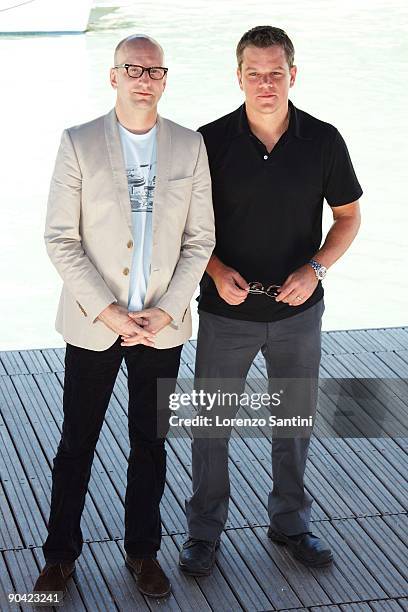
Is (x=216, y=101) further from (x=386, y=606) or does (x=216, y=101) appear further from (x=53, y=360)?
(x=386, y=606)

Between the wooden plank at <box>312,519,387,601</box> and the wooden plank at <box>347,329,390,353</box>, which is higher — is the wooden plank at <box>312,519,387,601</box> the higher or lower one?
the lower one

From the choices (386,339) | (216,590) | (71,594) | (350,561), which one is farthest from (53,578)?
(386,339)

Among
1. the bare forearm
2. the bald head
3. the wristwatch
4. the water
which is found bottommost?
the water

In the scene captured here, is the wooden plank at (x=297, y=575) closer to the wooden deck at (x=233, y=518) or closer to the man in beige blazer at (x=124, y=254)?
the wooden deck at (x=233, y=518)

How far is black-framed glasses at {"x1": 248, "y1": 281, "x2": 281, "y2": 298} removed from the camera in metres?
3.36

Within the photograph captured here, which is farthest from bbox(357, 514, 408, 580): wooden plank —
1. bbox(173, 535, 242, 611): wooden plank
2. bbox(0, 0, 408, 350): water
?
bbox(0, 0, 408, 350): water

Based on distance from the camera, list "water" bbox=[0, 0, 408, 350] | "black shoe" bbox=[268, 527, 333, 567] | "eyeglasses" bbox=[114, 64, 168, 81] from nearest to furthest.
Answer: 1. "eyeglasses" bbox=[114, 64, 168, 81]
2. "black shoe" bbox=[268, 527, 333, 567]
3. "water" bbox=[0, 0, 408, 350]

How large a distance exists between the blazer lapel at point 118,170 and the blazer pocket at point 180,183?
122mm

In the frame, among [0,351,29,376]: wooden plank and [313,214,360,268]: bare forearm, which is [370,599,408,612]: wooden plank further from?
[0,351,29,376]: wooden plank

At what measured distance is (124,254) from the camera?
10.4ft

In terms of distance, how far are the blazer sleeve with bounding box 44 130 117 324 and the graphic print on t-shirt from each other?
5.6 inches

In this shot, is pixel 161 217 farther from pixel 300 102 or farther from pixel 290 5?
pixel 290 5

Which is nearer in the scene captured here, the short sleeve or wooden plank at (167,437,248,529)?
the short sleeve

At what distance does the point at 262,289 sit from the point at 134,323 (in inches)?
16.8
